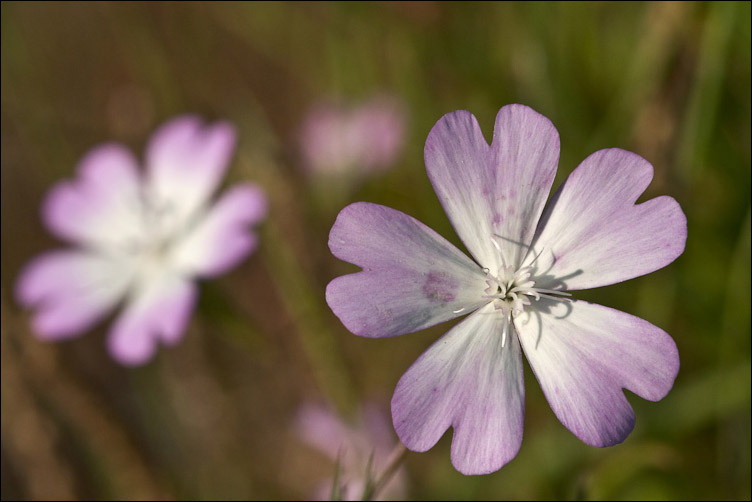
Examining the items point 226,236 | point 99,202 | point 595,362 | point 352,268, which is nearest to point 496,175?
point 595,362

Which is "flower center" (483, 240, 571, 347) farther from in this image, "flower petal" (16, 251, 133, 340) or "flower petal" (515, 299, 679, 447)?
"flower petal" (16, 251, 133, 340)

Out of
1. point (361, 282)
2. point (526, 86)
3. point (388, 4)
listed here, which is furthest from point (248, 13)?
point (361, 282)

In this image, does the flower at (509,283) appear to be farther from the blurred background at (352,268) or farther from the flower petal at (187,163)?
the flower petal at (187,163)

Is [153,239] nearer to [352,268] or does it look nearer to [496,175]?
[352,268]

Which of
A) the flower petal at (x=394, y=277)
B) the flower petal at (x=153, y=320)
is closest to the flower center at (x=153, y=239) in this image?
the flower petal at (x=153, y=320)

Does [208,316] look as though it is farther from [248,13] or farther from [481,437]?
[248,13]

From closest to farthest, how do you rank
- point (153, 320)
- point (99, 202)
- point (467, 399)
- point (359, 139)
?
point (467, 399) < point (153, 320) < point (99, 202) < point (359, 139)

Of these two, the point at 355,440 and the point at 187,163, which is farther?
the point at 187,163
